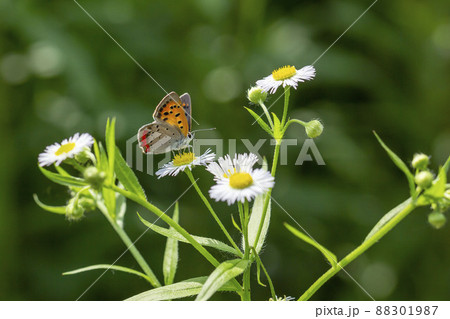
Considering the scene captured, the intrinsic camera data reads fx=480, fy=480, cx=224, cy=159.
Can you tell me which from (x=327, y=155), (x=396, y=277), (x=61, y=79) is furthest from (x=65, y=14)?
(x=396, y=277)

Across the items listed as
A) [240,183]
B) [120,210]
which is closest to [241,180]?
[240,183]

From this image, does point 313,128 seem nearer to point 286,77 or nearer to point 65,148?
point 286,77

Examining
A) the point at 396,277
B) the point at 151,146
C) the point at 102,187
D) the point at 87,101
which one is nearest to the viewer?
the point at 102,187

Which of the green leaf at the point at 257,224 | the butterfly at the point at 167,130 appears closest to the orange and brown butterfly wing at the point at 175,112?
the butterfly at the point at 167,130

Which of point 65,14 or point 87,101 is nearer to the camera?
point 87,101

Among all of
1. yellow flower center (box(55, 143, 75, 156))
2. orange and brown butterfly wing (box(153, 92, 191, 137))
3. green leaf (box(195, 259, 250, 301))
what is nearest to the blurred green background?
orange and brown butterfly wing (box(153, 92, 191, 137))

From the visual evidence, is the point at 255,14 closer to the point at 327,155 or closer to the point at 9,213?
the point at 327,155

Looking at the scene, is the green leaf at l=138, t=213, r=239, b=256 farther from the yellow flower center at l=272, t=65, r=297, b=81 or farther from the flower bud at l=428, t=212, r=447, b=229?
the yellow flower center at l=272, t=65, r=297, b=81

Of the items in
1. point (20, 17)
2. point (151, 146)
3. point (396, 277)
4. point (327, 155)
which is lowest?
point (396, 277)
